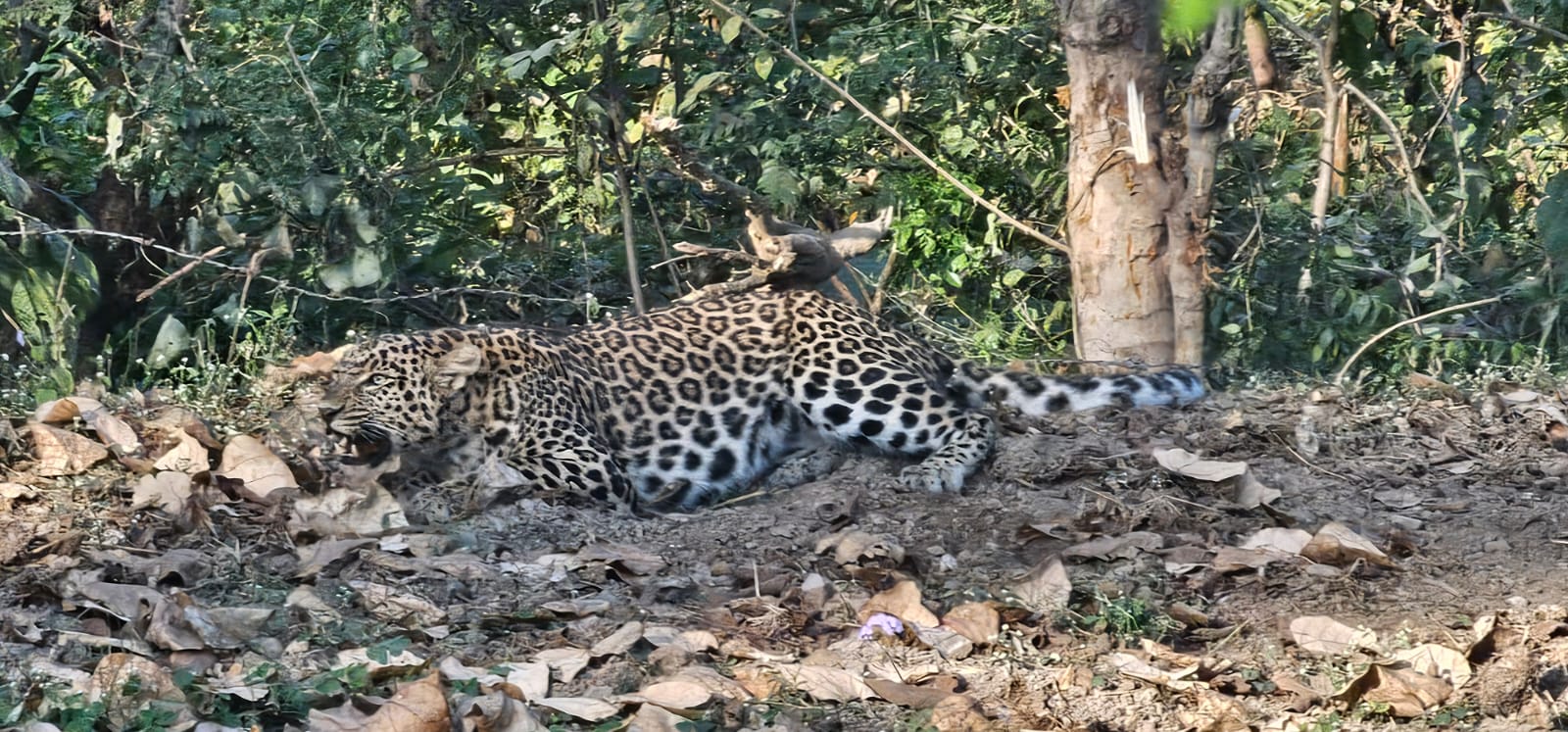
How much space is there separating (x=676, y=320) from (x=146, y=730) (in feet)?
14.2

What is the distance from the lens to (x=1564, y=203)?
5.48 m

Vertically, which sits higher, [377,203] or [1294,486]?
[377,203]

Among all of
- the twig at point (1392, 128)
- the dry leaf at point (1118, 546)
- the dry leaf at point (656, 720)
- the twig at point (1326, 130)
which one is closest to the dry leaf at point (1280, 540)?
the dry leaf at point (1118, 546)

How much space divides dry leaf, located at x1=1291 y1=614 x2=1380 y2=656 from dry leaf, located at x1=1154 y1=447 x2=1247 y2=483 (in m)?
1.36

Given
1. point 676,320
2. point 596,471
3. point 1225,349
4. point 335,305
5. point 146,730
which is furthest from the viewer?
point 1225,349

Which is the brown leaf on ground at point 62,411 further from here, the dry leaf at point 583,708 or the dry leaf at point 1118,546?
the dry leaf at point 1118,546

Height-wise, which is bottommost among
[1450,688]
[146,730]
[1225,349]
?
[1225,349]

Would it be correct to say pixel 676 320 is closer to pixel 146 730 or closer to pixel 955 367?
pixel 955 367

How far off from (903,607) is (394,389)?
277cm

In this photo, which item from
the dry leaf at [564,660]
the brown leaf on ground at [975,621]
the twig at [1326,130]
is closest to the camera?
the dry leaf at [564,660]

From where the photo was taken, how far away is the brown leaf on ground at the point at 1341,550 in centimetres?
514

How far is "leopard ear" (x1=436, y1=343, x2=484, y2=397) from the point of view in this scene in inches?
265

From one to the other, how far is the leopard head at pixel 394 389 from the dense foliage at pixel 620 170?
23.5 inches

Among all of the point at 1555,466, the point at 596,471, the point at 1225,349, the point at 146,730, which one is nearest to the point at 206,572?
the point at 146,730
